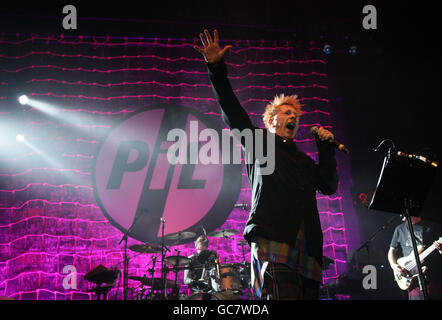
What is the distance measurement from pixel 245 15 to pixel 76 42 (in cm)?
321

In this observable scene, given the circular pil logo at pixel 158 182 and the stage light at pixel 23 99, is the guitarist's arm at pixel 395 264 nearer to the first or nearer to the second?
the circular pil logo at pixel 158 182

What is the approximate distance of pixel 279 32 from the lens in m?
6.77

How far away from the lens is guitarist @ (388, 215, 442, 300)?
14.1 ft

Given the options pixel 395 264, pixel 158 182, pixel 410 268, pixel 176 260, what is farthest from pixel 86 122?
pixel 410 268

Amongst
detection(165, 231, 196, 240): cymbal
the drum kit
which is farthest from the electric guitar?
detection(165, 231, 196, 240): cymbal

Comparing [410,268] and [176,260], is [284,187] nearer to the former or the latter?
[176,260]

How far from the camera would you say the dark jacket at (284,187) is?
1580 millimetres

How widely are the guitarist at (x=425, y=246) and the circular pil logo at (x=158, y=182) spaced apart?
2484 millimetres

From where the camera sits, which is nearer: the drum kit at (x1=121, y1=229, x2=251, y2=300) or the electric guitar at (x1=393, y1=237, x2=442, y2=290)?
the electric guitar at (x1=393, y1=237, x2=442, y2=290)

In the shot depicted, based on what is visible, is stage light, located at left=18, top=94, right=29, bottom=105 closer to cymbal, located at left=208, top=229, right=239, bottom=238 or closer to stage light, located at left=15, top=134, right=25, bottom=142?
stage light, located at left=15, top=134, right=25, bottom=142

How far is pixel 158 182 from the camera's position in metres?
5.69

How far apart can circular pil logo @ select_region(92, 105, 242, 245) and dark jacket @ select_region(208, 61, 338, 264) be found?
380 centimetres

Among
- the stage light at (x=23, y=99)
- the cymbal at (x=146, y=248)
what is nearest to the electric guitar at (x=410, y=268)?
the cymbal at (x=146, y=248)
